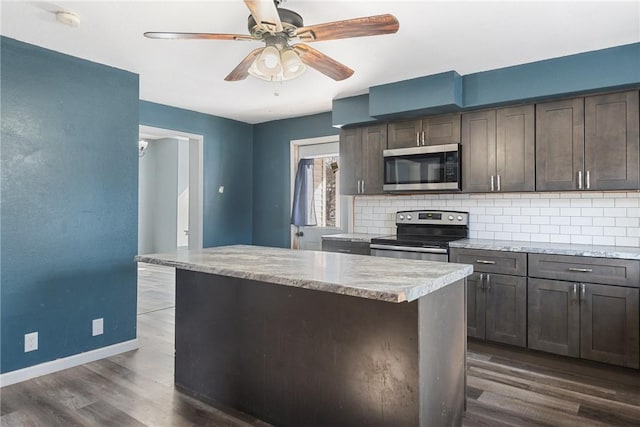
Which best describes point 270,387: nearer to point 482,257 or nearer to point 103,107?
point 482,257

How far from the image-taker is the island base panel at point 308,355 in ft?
5.57

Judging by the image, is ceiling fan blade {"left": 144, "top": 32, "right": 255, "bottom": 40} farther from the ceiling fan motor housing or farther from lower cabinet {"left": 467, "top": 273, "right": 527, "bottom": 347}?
lower cabinet {"left": 467, "top": 273, "right": 527, "bottom": 347}

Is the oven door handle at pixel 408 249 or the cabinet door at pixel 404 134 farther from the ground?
the cabinet door at pixel 404 134

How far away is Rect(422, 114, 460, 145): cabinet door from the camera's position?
3.68m

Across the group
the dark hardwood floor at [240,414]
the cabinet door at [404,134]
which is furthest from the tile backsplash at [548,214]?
the dark hardwood floor at [240,414]

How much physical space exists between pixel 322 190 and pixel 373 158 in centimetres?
117

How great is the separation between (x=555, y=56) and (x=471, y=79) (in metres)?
0.65

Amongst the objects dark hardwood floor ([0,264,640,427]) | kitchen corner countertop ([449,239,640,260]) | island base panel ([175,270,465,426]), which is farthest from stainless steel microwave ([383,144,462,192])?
island base panel ([175,270,465,426])

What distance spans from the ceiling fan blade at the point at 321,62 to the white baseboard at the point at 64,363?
2.71 meters

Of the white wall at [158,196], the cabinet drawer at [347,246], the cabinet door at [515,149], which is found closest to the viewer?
the cabinet door at [515,149]

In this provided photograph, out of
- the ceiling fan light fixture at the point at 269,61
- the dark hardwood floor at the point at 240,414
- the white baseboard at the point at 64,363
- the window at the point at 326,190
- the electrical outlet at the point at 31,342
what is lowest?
the dark hardwood floor at the point at 240,414

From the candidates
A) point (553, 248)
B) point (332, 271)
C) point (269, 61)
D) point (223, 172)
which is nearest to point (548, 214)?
point (553, 248)

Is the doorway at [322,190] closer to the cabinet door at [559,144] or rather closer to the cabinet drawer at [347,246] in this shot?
the cabinet drawer at [347,246]

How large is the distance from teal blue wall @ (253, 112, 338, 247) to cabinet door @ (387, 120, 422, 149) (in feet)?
4.24
